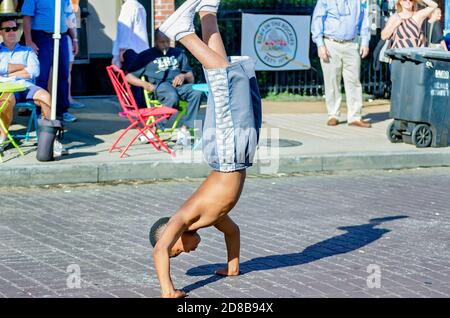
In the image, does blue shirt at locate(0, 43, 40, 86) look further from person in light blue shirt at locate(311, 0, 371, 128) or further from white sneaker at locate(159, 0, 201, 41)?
white sneaker at locate(159, 0, 201, 41)

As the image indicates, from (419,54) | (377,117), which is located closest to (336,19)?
(419,54)

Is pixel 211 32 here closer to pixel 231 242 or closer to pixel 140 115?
pixel 231 242

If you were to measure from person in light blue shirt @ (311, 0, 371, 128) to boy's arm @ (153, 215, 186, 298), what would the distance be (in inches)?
340

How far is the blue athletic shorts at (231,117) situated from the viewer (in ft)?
21.8

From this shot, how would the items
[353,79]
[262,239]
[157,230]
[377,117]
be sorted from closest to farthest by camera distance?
[157,230], [262,239], [353,79], [377,117]

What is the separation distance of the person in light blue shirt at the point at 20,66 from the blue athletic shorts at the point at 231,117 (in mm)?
6013

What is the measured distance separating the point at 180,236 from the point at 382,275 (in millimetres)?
1548

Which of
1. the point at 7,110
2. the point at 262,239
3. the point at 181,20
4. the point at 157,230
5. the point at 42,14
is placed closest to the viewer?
the point at 181,20

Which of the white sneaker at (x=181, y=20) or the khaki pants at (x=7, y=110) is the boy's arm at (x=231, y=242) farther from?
the khaki pants at (x=7, y=110)

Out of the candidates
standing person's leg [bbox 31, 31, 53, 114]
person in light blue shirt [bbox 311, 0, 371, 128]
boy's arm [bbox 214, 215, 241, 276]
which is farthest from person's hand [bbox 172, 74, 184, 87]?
boy's arm [bbox 214, 215, 241, 276]

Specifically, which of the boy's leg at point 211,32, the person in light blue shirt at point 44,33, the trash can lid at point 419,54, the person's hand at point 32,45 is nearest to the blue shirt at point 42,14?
the person in light blue shirt at point 44,33

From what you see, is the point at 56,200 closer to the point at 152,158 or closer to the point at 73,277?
the point at 152,158

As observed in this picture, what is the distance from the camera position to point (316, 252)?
323 inches

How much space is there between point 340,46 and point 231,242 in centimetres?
813
